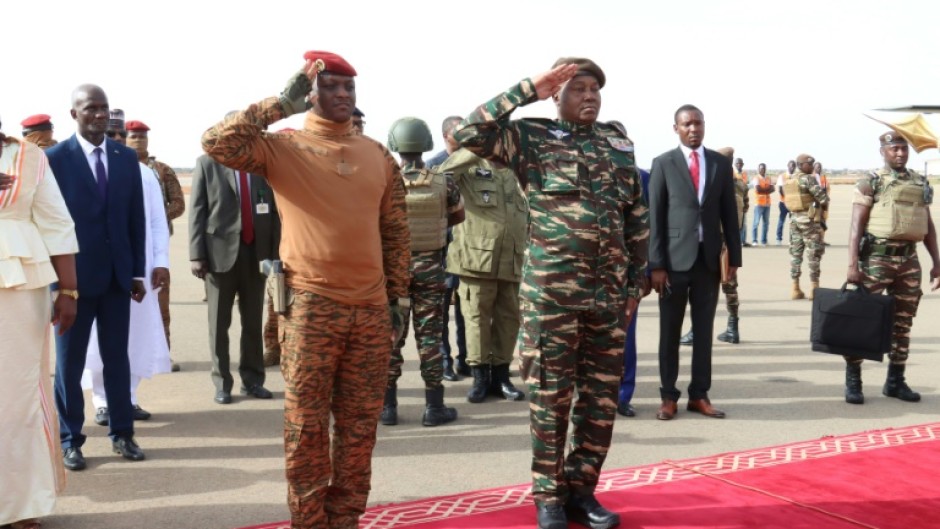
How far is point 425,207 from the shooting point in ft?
21.3

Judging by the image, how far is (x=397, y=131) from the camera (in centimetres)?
644

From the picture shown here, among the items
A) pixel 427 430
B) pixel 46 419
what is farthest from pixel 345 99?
pixel 427 430

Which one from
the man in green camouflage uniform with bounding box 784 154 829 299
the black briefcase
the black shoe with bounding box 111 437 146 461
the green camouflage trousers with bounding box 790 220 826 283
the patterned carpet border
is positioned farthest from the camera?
the man in green camouflage uniform with bounding box 784 154 829 299

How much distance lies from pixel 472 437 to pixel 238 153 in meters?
3.07

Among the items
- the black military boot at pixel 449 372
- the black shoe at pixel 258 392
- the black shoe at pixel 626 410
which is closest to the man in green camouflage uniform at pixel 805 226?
the black military boot at pixel 449 372

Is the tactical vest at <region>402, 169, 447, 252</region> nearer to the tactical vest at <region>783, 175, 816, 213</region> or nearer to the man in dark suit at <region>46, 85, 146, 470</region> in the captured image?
the man in dark suit at <region>46, 85, 146, 470</region>

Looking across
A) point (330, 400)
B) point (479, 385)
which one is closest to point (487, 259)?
point (479, 385)

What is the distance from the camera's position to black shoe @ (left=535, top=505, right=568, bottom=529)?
444cm

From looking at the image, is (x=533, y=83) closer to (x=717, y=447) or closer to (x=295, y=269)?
(x=295, y=269)

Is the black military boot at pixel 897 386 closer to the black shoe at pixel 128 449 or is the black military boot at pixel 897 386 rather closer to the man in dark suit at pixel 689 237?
the man in dark suit at pixel 689 237

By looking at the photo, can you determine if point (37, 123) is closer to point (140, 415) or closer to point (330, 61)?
point (140, 415)

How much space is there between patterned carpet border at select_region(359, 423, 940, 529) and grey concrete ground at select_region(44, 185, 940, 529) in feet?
0.55

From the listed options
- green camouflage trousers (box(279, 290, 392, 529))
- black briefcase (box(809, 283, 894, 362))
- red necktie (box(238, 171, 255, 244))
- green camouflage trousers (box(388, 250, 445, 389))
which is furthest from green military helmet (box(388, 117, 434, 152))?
black briefcase (box(809, 283, 894, 362))

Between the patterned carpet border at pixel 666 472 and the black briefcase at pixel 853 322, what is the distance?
0.67 meters
